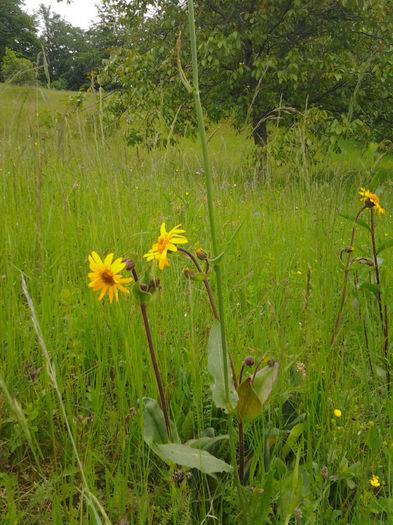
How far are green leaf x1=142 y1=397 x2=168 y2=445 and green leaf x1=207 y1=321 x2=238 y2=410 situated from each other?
0.16m

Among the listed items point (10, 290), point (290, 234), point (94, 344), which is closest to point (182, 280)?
point (94, 344)

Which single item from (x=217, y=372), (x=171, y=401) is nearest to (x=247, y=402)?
(x=217, y=372)

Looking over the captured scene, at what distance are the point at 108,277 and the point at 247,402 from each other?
41cm

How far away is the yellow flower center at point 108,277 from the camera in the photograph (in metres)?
0.91

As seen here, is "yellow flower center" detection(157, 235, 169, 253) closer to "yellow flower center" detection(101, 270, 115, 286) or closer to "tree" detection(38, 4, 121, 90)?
"yellow flower center" detection(101, 270, 115, 286)

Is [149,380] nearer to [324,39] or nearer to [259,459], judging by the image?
[259,459]

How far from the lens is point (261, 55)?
6.22 metres

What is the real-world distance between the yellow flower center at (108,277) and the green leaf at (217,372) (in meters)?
0.26

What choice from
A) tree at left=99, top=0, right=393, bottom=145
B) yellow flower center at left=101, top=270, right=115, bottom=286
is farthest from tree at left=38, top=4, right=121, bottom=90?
→ yellow flower center at left=101, top=270, right=115, bottom=286

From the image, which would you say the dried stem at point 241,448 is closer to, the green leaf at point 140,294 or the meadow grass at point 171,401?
the meadow grass at point 171,401

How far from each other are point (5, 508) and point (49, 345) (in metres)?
0.44

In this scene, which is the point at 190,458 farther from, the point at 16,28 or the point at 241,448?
A: the point at 16,28

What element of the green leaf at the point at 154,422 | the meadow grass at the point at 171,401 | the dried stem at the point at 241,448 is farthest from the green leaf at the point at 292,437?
the green leaf at the point at 154,422

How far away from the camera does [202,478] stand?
0.89 metres
